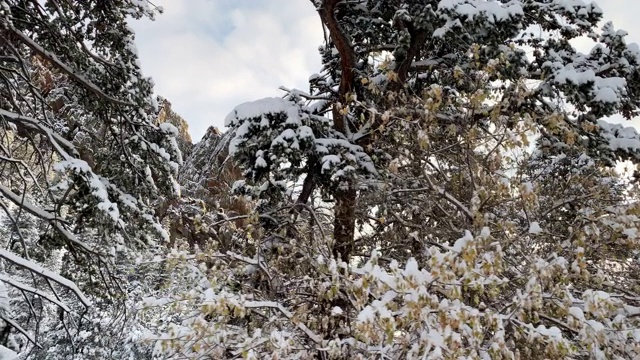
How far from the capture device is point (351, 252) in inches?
227

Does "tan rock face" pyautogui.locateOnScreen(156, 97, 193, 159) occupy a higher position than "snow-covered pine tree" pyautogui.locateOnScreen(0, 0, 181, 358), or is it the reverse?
"tan rock face" pyautogui.locateOnScreen(156, 97, 193, 159)

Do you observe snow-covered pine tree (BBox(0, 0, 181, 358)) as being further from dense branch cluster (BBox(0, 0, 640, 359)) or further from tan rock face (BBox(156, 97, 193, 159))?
tan rock face (BBox(156, 97, 193, 159))

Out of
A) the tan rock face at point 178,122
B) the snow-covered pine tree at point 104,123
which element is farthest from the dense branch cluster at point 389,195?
the tan rock face at point 178,122

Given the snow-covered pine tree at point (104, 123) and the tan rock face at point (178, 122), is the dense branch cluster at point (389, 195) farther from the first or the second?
the tan rock face at point (178, 122)

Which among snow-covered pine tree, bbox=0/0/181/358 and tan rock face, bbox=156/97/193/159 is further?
tan rock face, bbox=156/97/193/159

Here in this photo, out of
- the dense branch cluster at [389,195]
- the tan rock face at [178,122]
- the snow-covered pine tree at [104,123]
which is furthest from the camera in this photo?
the tan rock face at [178,122]

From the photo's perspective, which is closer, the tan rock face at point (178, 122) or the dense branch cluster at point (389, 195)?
the dense branch cluster at point (389, 195)

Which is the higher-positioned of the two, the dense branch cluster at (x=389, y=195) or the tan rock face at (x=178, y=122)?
the tan rock face at (x=178, y=122)

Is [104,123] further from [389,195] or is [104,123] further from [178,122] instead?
[178,122]

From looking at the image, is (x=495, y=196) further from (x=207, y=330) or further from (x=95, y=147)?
(x=95, y=147)

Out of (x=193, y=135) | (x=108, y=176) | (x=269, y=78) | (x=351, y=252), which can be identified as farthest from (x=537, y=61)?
(x=193, y=135)

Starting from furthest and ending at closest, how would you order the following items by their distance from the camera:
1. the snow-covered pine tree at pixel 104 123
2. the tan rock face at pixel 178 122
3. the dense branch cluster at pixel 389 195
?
the tan rock face at pixel 178 122 → the snow-covered pine tree at pixel 104 123 → the dense branch cluster at pixel 389 195

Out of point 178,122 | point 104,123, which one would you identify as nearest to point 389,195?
point 104,123

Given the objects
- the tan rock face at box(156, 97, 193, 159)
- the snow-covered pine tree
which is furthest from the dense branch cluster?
the tan rock face at box(156, 97, 193, 159)
